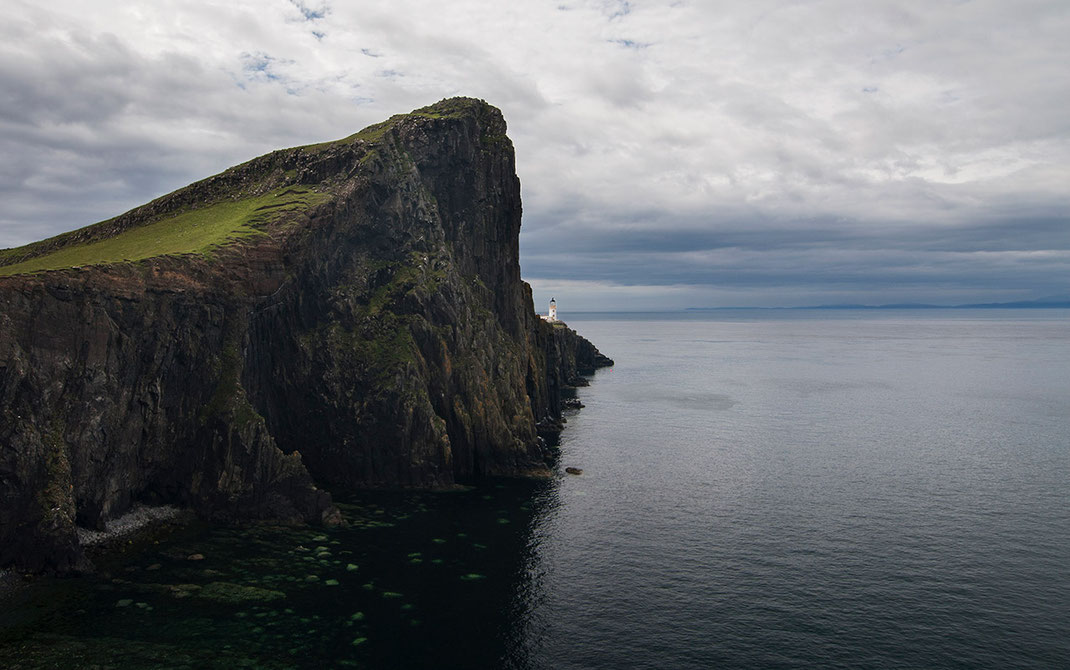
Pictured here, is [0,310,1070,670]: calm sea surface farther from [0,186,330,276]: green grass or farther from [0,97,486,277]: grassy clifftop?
[0,97,486,277]: grassy clifftop

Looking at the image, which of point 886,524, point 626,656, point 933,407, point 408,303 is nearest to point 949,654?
point 626,656

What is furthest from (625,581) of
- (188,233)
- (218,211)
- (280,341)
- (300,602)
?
(218,211)

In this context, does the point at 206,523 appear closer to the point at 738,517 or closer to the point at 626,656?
the point at 626,656

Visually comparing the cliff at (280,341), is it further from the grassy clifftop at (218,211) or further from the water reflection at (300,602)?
the water reflection at (300,602)

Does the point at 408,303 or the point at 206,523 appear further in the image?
the point at 408,303

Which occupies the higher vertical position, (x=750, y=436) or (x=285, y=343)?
(x=285, y=343)

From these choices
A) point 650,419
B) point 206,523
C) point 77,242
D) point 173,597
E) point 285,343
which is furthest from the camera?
point 650,419

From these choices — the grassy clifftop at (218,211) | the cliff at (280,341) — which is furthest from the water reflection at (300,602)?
the grassy clifftop at (218,211)
